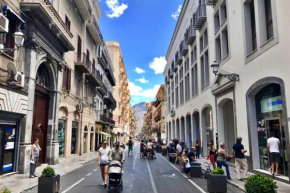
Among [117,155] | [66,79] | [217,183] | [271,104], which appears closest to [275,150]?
[271,104]

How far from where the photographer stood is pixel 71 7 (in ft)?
71.5

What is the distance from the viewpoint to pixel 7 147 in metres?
11.8

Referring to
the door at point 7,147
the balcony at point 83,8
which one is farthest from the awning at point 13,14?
the balcony at point 83,8

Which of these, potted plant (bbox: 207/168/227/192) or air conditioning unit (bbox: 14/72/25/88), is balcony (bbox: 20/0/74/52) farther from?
potted plant (bbox: 207/168/227/192)

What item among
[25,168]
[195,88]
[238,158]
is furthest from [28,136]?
[195,88]

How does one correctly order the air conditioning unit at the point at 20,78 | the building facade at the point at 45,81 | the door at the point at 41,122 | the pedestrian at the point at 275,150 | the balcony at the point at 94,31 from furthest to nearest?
1. the balcony at the point at 94,31
2. the door at the point at 41,122
3. the building facade at the point at 45,81
4. the air conditioning unit at the point at 20,78
5. the pedestrian at the point at 275,150

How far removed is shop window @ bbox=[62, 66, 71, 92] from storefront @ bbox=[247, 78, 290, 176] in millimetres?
13937

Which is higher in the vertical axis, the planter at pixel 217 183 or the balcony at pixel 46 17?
the balcony at pixel 46 17

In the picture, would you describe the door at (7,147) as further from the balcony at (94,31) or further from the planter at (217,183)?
the balcony at (94,31)

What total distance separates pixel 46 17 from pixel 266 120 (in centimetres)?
1307

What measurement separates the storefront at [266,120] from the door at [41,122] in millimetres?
12459

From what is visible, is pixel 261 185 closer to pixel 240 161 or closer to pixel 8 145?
pixel 240 161

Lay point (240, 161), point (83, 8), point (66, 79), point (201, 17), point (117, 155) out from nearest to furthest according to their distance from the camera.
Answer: point (117, 155)
point (240, 161)
point (66, 79)
point (201, 17)
point (83, 8)

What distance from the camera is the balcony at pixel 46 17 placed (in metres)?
12.9
